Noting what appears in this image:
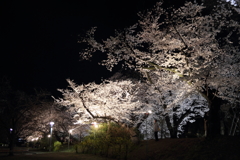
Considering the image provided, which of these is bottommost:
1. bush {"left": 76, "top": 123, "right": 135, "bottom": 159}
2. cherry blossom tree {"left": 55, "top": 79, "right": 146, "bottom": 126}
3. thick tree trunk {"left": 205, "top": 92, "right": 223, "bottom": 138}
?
bush {"left": 76, "top": 123, "right": 135, "bottom": 159}

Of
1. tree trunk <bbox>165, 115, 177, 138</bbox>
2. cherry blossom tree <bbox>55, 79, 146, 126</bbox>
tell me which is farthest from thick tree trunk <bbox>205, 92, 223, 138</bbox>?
cherry blossom tree <bbox>55, 79, 146, 126</bbox>

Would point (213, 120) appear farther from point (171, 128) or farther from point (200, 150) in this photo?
point (171, 128)

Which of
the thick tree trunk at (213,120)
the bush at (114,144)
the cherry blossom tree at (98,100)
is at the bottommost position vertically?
the bush at (114,144)

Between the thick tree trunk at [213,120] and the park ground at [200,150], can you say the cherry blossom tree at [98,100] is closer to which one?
the park ground at [200,150]

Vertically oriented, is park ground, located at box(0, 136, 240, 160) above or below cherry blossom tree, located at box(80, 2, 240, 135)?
below

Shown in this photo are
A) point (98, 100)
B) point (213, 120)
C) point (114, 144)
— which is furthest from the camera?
point (98, 100)

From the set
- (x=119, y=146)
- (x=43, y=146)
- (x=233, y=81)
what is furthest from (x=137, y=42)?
(x=43, y=146)

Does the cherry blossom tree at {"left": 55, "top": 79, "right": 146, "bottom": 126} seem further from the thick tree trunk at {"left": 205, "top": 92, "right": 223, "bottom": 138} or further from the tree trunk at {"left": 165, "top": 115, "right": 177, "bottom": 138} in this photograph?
the thick tree trunk at {"left": 205, "top": 92, "right": 223, "bottom": 138}

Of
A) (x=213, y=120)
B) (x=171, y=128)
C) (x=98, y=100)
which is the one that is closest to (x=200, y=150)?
(x=213, y=120)

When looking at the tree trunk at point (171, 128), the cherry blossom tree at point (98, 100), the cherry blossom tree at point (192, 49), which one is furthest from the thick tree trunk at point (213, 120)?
the cherry blossom tree at point (98, 100)

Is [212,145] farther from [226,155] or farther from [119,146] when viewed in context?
[119,146]

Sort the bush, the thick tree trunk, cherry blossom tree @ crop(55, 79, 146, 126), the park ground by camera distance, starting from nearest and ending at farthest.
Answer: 1. the park ground
2. the thick tree trunk
3. the bush
4. cherry blossom tree @ crop(55, 79, 146, 126)

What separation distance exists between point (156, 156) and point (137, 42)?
25.4 feet

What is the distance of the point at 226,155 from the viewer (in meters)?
8.12
